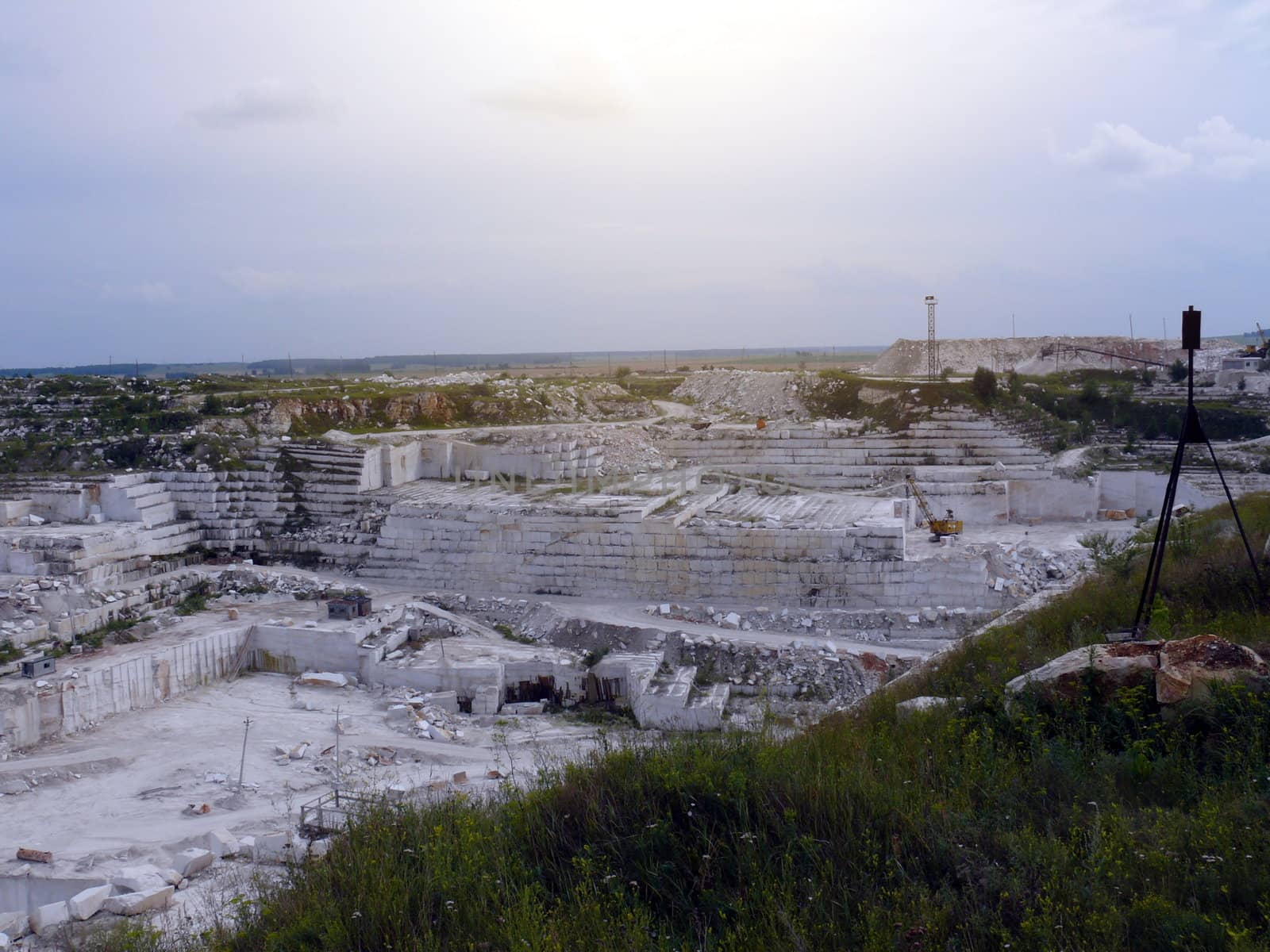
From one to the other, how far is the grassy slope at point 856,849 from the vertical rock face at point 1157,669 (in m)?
0.14

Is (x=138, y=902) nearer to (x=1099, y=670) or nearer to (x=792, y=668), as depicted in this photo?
(x=1099, y=670)

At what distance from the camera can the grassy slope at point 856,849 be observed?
3.96 meters

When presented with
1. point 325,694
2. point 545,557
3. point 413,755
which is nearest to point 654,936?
point 413,755

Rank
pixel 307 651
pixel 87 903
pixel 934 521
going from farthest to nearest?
pixel 934 521 < pixel 307 651 < pixel 87 903

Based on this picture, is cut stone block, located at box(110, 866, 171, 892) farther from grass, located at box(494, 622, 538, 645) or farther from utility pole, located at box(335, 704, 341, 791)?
grass, located at box(494, 622, 538, 645)

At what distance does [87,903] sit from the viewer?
812 centimetres

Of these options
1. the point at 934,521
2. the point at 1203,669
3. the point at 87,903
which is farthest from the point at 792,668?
the point at 87,903

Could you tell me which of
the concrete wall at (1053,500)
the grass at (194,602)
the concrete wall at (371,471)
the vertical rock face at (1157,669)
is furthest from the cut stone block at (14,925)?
the concrete wall at (1053,500)

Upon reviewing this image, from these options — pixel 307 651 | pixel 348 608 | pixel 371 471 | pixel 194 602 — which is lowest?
pixel 307 651

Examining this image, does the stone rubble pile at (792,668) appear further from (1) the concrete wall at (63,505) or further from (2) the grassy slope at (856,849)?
→ (1) the concrete wall at (63,505)

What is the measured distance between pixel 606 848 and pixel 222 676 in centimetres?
1371

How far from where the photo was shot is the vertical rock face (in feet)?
17.4

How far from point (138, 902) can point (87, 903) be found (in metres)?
0.46

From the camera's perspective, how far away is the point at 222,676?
16.5m
